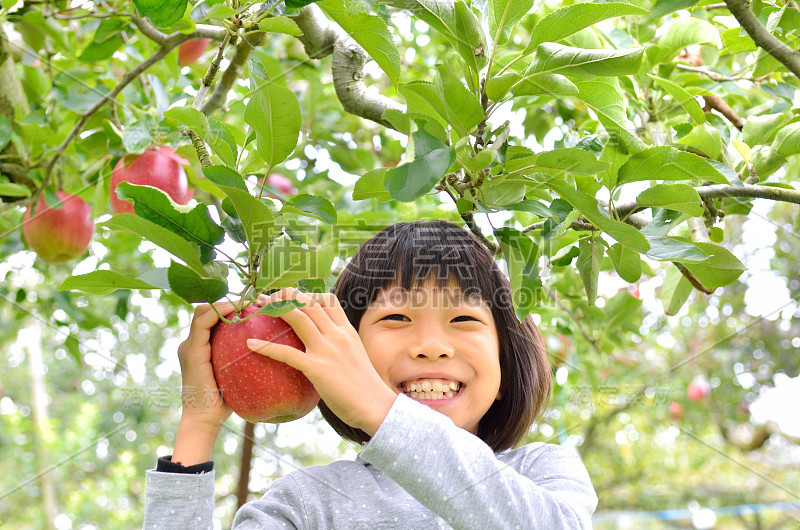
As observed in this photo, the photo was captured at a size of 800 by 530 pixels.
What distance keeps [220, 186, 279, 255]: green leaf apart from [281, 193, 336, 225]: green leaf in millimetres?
21

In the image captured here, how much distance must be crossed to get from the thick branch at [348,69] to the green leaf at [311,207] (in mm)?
191

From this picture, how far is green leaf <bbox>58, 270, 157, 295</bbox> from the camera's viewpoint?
18.1 inches

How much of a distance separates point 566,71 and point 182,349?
329 mm

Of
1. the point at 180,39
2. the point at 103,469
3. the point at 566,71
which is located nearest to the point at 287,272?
the point at 566,71

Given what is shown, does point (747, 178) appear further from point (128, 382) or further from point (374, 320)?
point (128, 382)

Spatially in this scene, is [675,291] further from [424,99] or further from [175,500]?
[175,500]

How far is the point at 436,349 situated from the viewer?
0.60 m

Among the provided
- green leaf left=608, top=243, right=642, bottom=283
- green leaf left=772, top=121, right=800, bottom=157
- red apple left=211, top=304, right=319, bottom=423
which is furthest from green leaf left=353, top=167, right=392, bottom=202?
green leaf left=772, top=121, right=800, bottom=157

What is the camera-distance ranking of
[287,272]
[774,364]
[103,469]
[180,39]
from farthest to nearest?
[103,469], [774,364], [180,39], [287,272]

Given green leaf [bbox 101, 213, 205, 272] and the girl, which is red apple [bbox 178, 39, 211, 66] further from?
green leaf [bbox 101, 213, 205, 272]

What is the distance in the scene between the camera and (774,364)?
108 inches

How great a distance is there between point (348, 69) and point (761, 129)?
1.24 feet

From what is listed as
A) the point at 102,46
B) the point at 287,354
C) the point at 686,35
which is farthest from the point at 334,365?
the point at 102,46

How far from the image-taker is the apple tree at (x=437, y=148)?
457 millimetres
